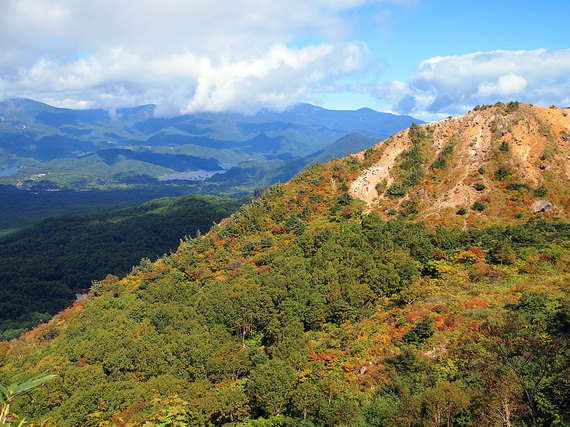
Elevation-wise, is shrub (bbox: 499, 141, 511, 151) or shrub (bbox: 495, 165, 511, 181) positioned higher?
shrub (bbox: 499, 141, 511, 151)

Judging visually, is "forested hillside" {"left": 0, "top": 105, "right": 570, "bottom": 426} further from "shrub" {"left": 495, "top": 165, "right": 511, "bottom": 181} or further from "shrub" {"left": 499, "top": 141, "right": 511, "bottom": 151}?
"shrub" {"left": 499, "top": 141, "right": 511, "bottom": 151}

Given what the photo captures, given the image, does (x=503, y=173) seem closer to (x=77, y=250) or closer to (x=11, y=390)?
(x=11, y=390)

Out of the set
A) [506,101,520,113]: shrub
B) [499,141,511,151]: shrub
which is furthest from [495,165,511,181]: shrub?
[506,101,520,113]: shrub

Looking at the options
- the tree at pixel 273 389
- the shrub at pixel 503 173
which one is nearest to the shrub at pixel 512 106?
the shrub at pixel 503 173

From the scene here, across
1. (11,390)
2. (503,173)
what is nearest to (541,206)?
(503,173)

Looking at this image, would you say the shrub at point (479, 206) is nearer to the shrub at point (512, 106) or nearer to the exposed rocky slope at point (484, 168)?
the exposed rocky slope at point (484, 168)

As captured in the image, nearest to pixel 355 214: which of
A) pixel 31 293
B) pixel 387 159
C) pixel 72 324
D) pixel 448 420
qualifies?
pixel 387 159
